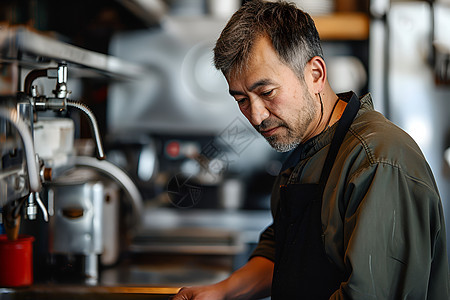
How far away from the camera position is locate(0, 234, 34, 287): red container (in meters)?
1.48

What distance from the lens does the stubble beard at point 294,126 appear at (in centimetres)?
125

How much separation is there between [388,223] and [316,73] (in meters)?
0.41

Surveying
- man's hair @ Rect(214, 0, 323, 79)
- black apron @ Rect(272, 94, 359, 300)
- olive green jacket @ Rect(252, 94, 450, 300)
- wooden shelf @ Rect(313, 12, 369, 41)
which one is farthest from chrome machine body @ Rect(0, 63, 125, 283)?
wooden shelf @ Rect(313, 12, 369, 41)

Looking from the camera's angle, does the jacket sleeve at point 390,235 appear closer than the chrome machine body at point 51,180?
Yes

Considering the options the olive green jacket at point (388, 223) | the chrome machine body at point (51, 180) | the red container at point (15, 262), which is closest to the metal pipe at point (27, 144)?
the chrome machine body at point (51, 180)

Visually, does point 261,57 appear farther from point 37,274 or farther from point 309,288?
point 37,274

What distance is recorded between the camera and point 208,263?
1997 millimetres

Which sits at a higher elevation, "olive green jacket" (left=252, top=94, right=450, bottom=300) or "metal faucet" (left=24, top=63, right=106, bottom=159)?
"metal faucet" (left=24, top=63, right=106, bottom=159)

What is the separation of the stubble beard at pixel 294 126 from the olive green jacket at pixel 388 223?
0.66ft

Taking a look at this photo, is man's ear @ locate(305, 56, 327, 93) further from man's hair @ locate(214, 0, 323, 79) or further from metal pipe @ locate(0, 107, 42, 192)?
metal pipe @ locate(0, 107, 42, 192)

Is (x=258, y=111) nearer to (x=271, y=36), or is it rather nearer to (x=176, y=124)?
(x=271, y=36)

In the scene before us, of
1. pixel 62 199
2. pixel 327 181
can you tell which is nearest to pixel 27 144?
pixel 327 181

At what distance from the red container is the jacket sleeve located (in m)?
0.91

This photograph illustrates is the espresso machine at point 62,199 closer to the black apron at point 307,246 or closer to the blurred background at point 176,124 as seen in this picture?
the blurred background at point 176,124
